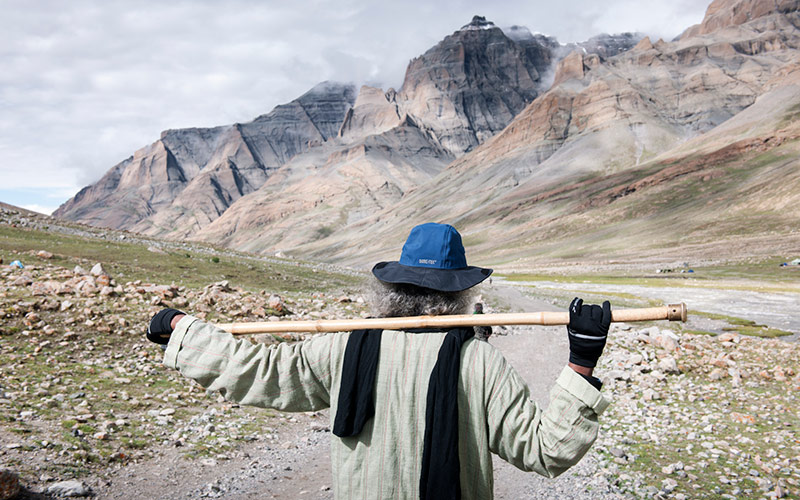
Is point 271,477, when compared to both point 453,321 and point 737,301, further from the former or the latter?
point 737,301

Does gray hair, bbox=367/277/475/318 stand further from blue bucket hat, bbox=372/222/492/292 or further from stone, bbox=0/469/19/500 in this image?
stone, bbox=0/469/19/500

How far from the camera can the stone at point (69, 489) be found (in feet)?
19.6

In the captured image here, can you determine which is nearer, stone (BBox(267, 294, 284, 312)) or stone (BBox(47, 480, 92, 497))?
stone (BBox(47, 480, 92, 497))

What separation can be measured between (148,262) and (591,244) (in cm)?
10223

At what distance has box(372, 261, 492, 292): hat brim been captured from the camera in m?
2.98

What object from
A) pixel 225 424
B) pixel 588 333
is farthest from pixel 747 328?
pixel 588 333

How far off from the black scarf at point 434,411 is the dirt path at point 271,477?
541cm

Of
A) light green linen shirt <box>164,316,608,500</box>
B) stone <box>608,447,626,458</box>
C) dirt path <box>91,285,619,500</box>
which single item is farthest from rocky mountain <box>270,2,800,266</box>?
light green linen shirt <box>164,316,608,500</box>

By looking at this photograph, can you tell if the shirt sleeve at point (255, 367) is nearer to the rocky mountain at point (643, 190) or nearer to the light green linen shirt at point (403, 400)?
the light green linen shirt at point (403, 400)

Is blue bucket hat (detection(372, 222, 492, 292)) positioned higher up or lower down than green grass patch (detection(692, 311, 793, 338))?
higher up

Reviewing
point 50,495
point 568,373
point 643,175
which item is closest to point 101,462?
point 50,495

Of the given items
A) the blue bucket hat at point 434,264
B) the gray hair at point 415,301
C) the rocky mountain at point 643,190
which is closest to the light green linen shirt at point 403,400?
the gray hair at point 415,301

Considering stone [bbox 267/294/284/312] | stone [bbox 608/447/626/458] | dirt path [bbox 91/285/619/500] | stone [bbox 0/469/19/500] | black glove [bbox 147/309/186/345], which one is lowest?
→ stone [bbox 608/447/626/458]

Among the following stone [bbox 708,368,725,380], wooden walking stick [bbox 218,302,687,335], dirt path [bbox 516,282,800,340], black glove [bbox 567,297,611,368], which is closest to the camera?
black glove [bbox 567,297,611,368]
